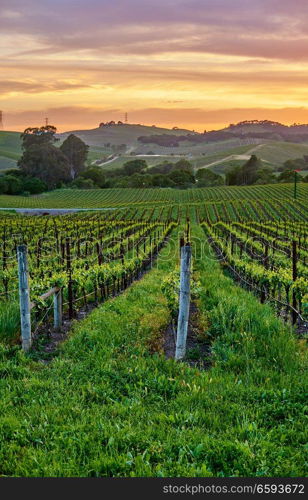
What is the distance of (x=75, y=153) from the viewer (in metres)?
131

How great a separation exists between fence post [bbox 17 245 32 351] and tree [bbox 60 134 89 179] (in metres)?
127

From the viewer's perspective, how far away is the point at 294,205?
222 feet

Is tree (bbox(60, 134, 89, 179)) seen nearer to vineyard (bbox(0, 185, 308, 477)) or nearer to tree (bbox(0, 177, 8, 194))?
tree (bbox(0, 177, 8, 194))

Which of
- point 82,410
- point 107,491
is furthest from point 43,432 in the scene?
point 107,491

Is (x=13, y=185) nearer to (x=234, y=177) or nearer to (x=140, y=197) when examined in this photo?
(x=140, y=197)

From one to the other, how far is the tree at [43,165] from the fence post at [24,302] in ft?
→ 366

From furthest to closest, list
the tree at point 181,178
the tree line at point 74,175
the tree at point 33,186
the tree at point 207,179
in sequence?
1. the tree at point 207,179
2. the tree at point 181,178
3. the tree line at point 74,175
4. the tree at point 33,186

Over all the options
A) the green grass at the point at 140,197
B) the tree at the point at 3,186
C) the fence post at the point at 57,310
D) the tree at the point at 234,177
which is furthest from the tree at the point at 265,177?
the fence post at the point at 57,310

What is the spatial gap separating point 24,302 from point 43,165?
374 feet

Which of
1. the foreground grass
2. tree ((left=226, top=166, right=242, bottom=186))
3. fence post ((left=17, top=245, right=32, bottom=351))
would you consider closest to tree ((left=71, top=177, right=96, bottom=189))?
tree ((left=226, top=166, right=242, bottom=186))

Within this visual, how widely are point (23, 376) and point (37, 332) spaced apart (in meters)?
2.19

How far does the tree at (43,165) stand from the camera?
379ft

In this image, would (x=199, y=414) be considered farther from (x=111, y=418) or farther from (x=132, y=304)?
(x=132, y=304)

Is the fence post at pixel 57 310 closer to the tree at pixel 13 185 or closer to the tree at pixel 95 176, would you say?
the tree at pixel 13 185
